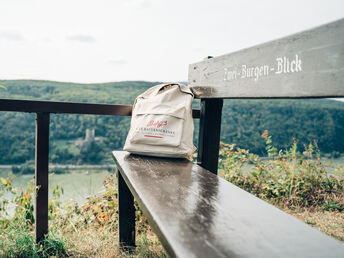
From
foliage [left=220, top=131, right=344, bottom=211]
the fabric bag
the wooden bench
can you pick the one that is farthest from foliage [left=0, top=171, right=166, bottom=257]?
foliage [left=220, top=131, right=344, bottom=211]

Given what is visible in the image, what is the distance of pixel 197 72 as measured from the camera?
1.88 m

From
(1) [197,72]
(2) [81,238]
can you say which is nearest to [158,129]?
(1) [197,72]

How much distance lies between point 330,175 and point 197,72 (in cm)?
242

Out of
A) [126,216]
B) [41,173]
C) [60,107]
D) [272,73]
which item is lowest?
[126,216]

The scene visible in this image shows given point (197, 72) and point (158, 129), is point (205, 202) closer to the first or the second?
point (158, 129)

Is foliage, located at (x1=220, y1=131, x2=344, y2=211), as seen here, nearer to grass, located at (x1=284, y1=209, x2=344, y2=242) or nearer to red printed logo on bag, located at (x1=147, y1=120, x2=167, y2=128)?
grass, located at (x1=284, y1=209, x2=344, y2=242)

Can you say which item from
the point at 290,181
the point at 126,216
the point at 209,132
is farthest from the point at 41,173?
the point at 290,181

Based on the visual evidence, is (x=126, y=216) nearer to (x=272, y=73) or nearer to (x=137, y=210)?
(x=137, y=210)

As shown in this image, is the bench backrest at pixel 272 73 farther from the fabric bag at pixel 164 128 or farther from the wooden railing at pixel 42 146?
the wooden railing at pixel 42 146

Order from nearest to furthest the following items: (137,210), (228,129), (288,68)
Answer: (288,68)
(137,210)
(228,129)

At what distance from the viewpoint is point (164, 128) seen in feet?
5.21

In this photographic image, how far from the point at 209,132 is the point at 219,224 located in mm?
1264

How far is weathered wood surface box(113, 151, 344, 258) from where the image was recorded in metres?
0.51

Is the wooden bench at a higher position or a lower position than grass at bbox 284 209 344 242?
higher
